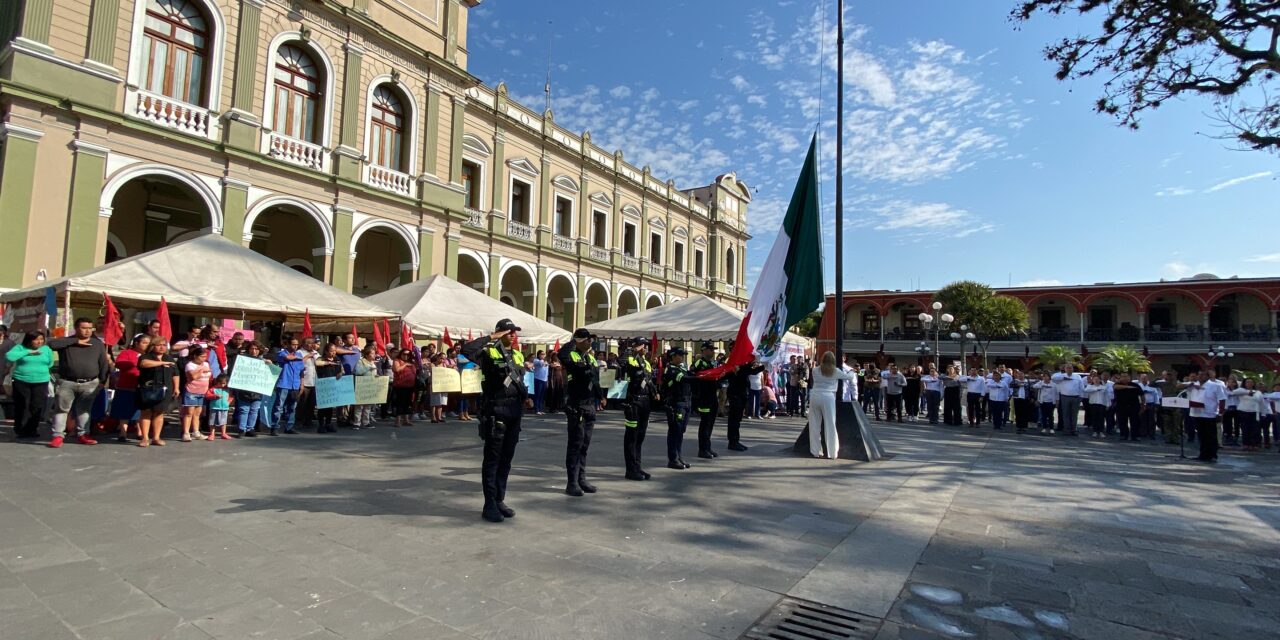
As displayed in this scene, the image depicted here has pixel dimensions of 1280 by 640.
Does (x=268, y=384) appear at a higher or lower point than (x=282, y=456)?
higher

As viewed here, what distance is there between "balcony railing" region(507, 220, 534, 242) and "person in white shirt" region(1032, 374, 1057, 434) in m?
18.7

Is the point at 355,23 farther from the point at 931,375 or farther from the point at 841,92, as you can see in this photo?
the point at 931,375

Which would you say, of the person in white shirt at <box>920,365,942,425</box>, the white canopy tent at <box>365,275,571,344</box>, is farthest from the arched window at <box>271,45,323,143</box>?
the person in white shirt at <box>920,365,942,425</box>

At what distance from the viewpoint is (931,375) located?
17.9 metres

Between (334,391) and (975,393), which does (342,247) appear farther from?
(975,393)

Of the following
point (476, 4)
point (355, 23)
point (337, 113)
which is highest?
point (476, 4)

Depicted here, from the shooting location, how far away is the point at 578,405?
20.5 feet

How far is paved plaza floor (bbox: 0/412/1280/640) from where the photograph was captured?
337 centimetres

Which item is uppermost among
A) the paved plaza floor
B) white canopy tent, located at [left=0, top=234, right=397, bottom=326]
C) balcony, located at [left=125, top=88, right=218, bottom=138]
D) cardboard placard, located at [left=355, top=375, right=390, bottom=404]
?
balcony, located at [left=125, top=88, right=218, bottom=138]

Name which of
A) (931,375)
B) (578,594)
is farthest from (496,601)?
(931,375)

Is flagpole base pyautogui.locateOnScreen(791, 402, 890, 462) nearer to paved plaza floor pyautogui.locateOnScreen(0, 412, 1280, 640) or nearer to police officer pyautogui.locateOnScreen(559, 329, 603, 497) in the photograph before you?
paved plaza floor pyautogui.locateOnScreen(0, 412, 1280, 640)

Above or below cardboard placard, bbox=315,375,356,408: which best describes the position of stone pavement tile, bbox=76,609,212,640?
below

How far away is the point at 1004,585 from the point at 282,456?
26.1 ft

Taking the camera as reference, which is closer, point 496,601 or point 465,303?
point 496,601
